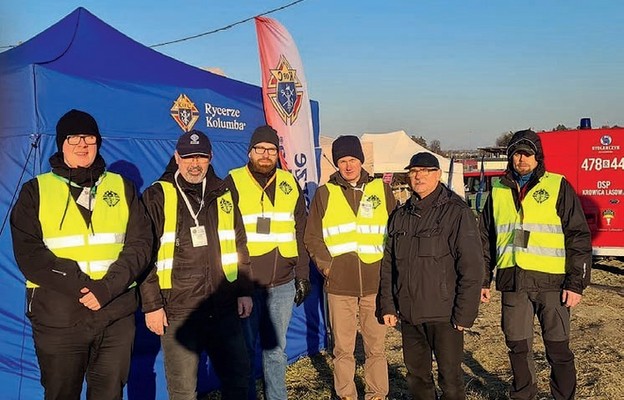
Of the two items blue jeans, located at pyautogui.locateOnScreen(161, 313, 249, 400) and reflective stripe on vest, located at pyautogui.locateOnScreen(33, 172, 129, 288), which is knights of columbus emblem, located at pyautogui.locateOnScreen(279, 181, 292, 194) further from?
reflective stripe on vest, located at pyautogui.locateOnScreen(33, 172, 129, 288)

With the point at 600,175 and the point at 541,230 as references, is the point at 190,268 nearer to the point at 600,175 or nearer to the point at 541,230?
the point at 541,230

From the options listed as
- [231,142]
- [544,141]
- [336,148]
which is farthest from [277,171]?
[544,141]

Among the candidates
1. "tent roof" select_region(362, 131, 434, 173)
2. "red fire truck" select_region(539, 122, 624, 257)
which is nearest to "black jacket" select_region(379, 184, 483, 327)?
"red fire truck" select_region(539, 122, 624, 257)

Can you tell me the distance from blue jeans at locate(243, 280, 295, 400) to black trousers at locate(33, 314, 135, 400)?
110 centimetres

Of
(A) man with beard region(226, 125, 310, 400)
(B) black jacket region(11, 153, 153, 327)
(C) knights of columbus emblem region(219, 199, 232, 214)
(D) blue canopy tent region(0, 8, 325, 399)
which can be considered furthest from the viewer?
(A) man with beard region(226, 125, 310, 400)

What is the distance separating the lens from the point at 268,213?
4.11 metres

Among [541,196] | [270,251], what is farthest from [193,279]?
[541,196]

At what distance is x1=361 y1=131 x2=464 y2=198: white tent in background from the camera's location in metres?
20.4

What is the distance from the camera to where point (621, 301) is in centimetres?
875

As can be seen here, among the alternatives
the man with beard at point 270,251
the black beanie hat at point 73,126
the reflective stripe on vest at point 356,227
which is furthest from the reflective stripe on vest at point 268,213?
the black beanie hat at point 73,126

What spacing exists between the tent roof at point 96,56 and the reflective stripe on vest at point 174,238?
4.48ft

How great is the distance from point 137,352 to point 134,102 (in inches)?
72.8

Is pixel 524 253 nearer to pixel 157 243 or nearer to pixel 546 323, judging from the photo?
pixel 546 323

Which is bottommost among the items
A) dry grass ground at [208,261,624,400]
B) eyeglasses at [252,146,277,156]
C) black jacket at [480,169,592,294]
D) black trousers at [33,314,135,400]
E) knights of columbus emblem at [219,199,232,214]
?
dry grass ground at [208,261,624,400]
